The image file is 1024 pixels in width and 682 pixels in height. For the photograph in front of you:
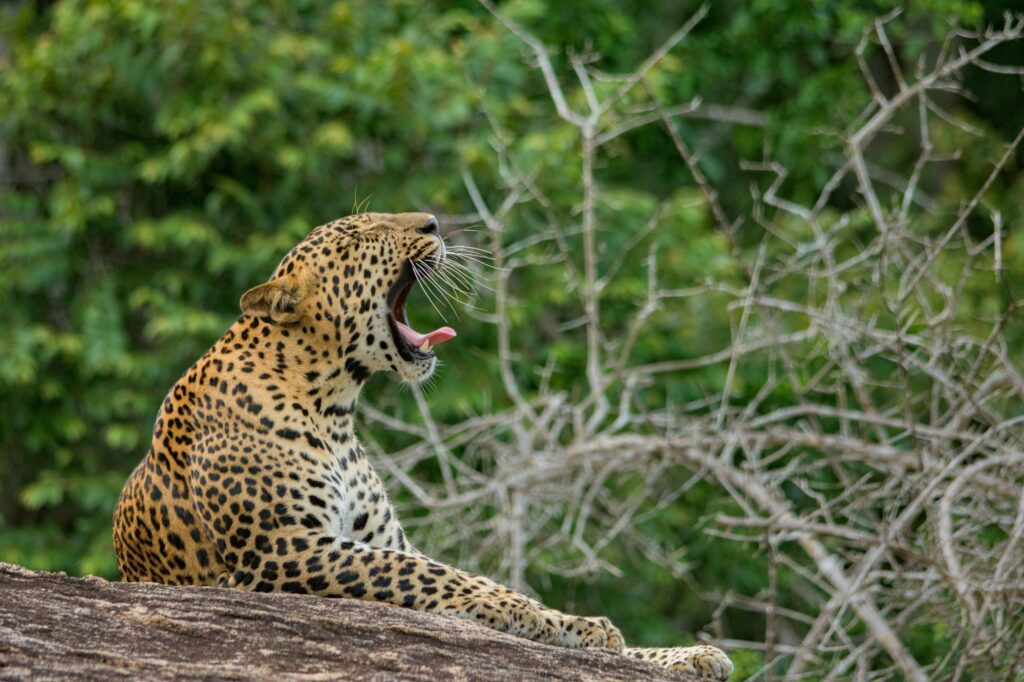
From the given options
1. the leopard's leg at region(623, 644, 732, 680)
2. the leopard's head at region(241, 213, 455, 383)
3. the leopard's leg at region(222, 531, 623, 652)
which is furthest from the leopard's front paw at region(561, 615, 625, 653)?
the leopard's head at region(241, 213, 455, 383)

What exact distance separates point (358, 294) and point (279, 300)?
298 mm

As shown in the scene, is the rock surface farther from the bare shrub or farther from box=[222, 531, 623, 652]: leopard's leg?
the bare shrub

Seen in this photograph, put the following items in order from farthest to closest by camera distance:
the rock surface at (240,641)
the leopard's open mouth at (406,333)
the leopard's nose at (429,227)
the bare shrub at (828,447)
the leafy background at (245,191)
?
1. the leafy background at (245,191)
2. the bare shrub at (828,447)
3. the leopard's nose at (429,227)
4. the leopard's open mouth at (406,333)
5. the rock surface at (240,641)

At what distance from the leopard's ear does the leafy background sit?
6.78 metres

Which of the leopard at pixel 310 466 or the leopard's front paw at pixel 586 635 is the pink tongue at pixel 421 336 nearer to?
the leopard at pixel 310 466

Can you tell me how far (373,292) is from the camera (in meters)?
5.98

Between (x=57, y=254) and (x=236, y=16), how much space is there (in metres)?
2.60

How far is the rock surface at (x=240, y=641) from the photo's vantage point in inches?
190

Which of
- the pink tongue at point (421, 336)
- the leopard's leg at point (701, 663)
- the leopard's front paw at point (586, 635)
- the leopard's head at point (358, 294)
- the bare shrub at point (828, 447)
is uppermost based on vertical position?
the leopard's head at point (358, 294)

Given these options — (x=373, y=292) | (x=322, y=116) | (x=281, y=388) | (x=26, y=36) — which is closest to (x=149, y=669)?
(x=281, y=388)

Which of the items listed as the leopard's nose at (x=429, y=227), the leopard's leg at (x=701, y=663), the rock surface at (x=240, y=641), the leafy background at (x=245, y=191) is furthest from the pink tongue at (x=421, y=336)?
the leafy background at (x=245, y=191)

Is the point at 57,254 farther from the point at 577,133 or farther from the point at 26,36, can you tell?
the point at 577,133

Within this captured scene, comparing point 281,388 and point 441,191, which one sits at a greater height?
point 281,388

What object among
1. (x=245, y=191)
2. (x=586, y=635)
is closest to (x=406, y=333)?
(x=586, y=635)
